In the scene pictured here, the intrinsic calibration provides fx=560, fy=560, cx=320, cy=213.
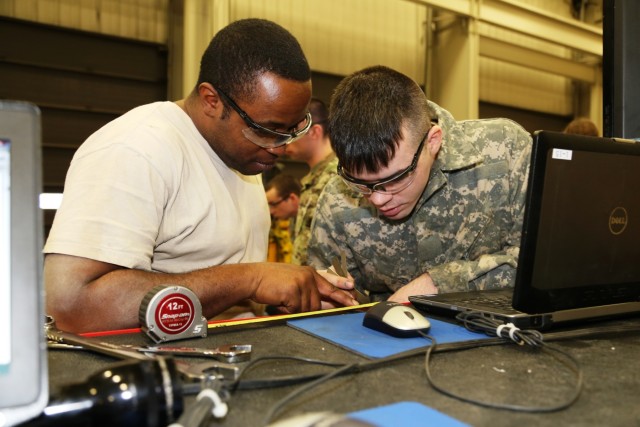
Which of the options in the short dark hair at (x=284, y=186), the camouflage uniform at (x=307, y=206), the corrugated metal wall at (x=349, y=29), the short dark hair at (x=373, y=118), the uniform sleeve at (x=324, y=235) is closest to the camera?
the short dark hair at (x=373, y=118)

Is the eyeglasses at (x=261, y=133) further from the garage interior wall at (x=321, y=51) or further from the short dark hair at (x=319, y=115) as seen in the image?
the garage interior wall at (x=321, y=51)

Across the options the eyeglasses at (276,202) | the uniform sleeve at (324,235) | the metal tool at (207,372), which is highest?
the eyeglasses at (276,202)

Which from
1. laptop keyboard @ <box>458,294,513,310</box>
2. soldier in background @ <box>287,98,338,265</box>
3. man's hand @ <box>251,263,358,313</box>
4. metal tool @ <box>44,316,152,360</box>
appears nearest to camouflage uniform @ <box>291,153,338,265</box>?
soldier in background @ <box>287,98,338,265</box>

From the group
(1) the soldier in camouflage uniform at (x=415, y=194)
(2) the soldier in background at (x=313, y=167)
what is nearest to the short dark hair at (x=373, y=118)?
(1) the soldier in camouflage uniform at (x=415, y=194)

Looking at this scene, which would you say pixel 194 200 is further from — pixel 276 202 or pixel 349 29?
pixel 349 29

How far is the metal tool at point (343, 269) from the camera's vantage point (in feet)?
5.20

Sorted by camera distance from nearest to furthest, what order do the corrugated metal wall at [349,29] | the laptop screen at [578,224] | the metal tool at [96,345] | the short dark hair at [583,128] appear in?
the metal tool at [96,345], the laptop screen at [578,224], the short dark hair at [583,128], the corrugated metal wall at [349,29]

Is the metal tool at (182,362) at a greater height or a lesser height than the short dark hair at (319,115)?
lesser

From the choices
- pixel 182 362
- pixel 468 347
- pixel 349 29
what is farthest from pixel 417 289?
pixel 349 29

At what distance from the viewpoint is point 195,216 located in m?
1.42

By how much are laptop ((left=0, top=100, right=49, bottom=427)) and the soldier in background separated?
259 centimetres

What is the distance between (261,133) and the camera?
155cm

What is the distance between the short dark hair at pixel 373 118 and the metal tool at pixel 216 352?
0.71 m

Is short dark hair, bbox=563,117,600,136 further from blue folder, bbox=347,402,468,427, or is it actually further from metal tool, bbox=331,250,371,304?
blue folder, bbox=347,402,468,427
